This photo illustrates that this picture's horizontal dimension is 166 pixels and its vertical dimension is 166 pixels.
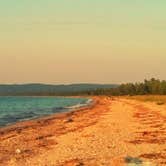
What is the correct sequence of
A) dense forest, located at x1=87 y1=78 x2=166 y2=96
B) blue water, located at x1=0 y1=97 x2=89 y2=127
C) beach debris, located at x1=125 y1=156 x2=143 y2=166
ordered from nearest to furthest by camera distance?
beach debris, located at x1=125 y1=156 x2=143 y2=166 → blue water, located at x1=0 y1=97 x2=89 y2=127 → dense forest, located at x1=87 y1=78 x2=166 y2=96

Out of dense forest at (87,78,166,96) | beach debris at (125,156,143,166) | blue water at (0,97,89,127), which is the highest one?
dense forest at (87,78,166,96)

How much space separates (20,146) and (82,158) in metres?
6.81

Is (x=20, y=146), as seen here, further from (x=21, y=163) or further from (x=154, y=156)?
(x=154, y=156)

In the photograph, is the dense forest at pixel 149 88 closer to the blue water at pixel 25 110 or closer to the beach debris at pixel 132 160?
the blue water at pixel 25 110

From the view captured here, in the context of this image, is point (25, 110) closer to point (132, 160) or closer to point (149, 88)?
point (132, 160)

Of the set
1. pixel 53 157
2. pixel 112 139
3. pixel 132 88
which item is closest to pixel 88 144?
pixel 112 139

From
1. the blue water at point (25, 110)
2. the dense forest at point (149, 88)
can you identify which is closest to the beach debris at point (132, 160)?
the blue water at point (25, 110)

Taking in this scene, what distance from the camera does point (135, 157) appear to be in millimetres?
18750

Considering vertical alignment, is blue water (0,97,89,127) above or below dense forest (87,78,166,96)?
below

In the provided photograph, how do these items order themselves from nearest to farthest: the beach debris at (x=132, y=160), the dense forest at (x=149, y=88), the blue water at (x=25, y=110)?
the beach debris at (x=132, y=160) → the blue water at (x=25, y=110) → the dense forest at (x=149, y=88)

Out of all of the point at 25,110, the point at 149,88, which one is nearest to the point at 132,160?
the point at 25,110

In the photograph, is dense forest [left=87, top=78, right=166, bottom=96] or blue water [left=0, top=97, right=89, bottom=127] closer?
blue water [left=0, top=97, right=89, bottom=127]

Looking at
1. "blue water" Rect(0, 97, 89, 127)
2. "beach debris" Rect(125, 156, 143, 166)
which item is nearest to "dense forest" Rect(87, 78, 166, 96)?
"blue water" Rect(0, 97, 89, 127)

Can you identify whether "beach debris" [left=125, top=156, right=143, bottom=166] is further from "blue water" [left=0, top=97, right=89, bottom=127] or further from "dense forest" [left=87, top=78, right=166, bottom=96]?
"dense forest" [left=87, top=78, right=166, bottom=96]
